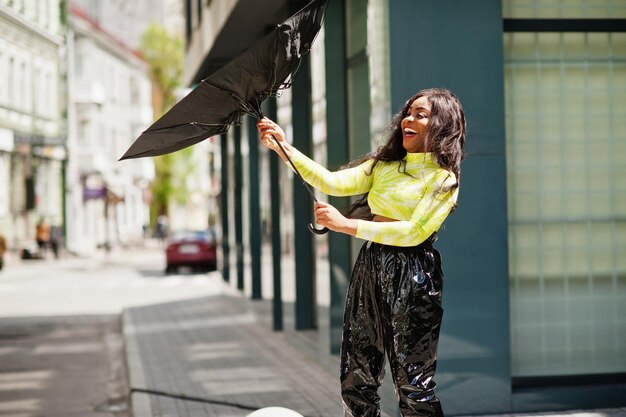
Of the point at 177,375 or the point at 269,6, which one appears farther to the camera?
the point at 269,6

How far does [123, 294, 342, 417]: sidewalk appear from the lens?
7.66 meters

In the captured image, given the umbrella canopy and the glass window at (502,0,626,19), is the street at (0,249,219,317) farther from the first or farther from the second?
the umbrella canopy

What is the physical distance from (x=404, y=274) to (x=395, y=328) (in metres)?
0.25

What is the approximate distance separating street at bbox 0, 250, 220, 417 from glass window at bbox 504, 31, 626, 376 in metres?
3.58

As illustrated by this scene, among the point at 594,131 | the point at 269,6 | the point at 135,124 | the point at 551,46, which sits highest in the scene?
the point at 135,124

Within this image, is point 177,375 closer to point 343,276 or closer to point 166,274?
point 343,276

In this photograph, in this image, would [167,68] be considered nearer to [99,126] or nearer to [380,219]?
[99,126]

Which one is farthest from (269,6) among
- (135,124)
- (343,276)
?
(135,124)

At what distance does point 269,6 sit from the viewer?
445 inches

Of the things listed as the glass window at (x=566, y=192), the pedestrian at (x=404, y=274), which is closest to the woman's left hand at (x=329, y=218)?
the pedestrian at (x=404, y=274)

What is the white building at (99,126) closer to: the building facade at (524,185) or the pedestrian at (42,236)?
the pedestrian at (42,236)

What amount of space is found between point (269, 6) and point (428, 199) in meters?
7.42

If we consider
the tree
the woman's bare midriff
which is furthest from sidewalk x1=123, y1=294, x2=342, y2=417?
the tree

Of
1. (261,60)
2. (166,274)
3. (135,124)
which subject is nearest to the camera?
(261,60)
